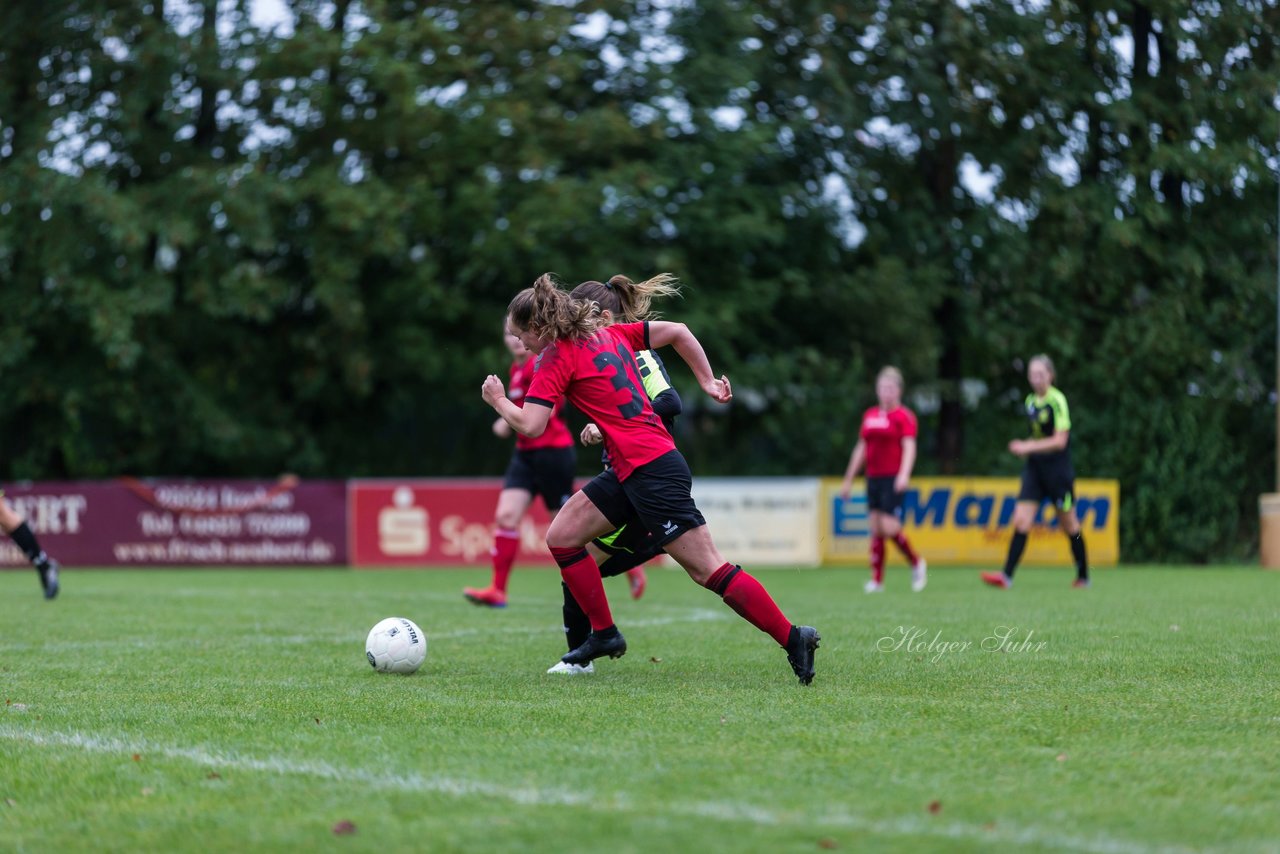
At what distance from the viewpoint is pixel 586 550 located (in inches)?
279

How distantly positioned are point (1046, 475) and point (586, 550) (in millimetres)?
8149

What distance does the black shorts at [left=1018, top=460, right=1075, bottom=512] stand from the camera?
14070 millimetres

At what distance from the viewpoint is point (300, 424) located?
24.5 m

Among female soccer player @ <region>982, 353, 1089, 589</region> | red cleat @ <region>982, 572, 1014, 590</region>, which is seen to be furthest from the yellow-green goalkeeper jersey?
red cleat @ <region>982, 572, 1014, 590</region>

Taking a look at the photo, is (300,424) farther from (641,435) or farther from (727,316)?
(641,435)

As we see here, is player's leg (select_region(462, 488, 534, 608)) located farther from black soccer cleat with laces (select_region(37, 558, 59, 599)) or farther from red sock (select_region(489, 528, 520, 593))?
black soccer cleat with laces (select_region(37, 558, 59, 599))

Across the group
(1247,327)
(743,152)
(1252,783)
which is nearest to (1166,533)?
(1247,327)

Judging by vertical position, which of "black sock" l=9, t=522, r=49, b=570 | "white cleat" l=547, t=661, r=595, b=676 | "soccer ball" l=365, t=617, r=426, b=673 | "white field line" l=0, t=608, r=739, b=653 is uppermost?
"black sock" l=9, t=522, r=49, b=570

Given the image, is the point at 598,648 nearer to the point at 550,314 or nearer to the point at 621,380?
the point at 621,380

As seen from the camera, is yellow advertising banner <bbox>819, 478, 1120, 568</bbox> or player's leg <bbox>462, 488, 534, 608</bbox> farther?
yellow advertising banner <bbox>819, 478, 1120, 568</bbox>

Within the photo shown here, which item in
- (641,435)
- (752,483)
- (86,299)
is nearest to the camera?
(641,435)

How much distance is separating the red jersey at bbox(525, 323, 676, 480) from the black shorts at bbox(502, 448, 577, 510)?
483 cm

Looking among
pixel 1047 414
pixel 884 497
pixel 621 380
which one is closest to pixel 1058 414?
pixel 1047 414

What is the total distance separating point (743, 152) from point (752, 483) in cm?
578
